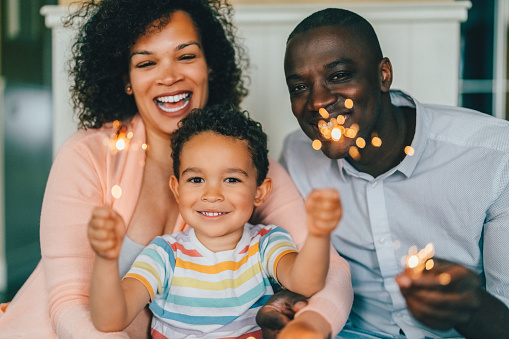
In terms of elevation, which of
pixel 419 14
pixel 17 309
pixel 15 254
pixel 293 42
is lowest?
pixel 15 254

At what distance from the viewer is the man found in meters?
1.21

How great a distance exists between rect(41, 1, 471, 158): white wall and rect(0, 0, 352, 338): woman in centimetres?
26

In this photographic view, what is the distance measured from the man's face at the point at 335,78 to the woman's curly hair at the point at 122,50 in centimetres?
39

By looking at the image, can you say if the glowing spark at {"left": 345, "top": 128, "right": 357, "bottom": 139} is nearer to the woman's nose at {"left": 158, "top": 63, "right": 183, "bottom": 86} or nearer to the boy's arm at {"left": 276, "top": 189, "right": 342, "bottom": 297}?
the boy's arm at {"left": 276, "top": 189, "right": 342, "bottom": 297}

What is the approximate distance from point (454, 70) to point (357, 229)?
812mm

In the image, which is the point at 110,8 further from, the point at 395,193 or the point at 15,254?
the point at 15,254

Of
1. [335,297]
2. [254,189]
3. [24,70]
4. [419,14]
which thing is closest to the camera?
[335,297]

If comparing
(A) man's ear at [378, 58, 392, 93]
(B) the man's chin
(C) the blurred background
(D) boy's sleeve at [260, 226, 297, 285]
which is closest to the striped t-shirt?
(D) boy's sleeve at [260, 226, 297, 285]

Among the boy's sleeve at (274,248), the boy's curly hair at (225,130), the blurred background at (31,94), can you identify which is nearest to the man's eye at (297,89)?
the boy's curly hair at (225,130)

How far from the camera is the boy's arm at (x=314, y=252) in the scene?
826 millimetres

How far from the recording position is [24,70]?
2.87m

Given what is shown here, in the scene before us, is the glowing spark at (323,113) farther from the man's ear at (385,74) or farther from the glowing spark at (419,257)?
the glowing spark at (419,257)

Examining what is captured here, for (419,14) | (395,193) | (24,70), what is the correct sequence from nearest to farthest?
1. (395,193)
2. (419,14)
3. (24,70)

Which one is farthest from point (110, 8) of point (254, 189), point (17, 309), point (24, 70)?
point (24, 70)
